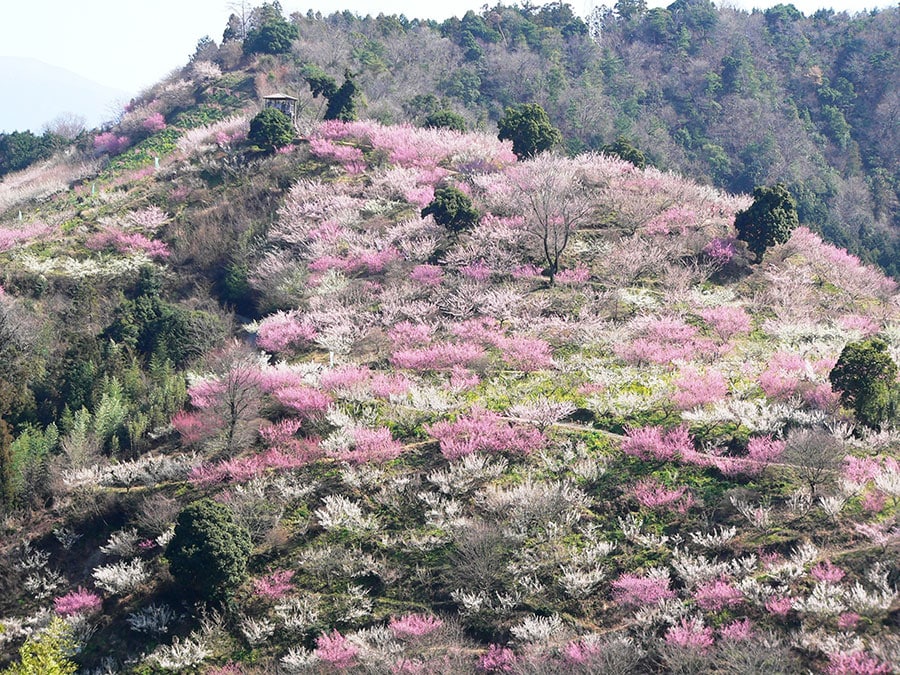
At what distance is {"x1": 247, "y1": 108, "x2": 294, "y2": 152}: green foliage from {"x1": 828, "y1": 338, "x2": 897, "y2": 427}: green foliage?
30219 millimetres

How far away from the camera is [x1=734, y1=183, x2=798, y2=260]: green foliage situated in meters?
28.5

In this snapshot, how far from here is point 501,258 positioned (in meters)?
29.3

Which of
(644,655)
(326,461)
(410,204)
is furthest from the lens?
(410,204)

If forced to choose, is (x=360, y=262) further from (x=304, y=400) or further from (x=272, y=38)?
(x=272, y=38)

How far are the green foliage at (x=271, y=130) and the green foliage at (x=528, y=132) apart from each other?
37.3ft

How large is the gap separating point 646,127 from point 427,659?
59.2m

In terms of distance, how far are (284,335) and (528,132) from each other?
1814cm

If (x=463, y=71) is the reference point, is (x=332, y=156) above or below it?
below

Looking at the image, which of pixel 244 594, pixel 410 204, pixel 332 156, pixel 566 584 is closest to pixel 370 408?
pixel 244 594

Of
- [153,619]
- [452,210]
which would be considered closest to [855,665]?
[153,619]

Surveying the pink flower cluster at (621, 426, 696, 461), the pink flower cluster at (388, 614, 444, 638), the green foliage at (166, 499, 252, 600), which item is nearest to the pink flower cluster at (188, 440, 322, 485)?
the green foliage at (166, 499, 252, 600)

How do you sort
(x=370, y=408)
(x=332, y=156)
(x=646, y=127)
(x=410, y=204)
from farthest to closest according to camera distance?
(x=646, y=127) → (x=332, y=156) → (x=410, y=204) → (x=370, y=408)

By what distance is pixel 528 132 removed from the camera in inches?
1462

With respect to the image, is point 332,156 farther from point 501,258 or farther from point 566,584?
point 566,584
